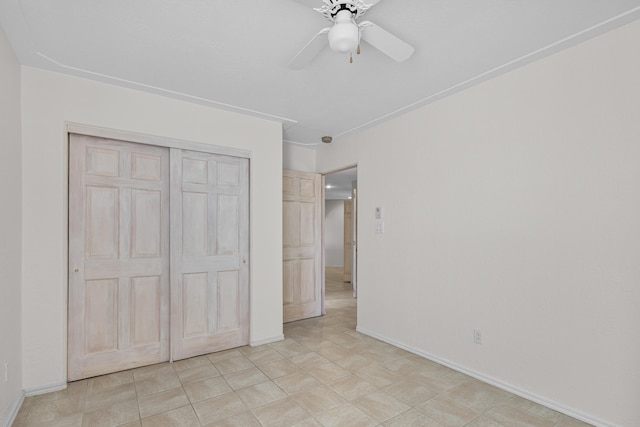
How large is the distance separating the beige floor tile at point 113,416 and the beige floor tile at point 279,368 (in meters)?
1.06

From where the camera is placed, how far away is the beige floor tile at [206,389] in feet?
8.32

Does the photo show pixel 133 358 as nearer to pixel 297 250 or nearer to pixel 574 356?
pixel 297 250

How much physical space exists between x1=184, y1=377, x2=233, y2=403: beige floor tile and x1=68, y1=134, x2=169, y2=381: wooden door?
674mm

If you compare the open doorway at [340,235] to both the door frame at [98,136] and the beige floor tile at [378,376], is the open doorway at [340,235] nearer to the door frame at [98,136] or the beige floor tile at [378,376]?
the door frame at [98,136]

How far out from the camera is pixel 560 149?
7.64ft

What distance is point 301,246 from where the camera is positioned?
15.5ft

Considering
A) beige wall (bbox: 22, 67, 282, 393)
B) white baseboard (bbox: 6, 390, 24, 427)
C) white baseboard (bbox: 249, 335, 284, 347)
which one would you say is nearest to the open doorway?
white baseboard (bbox: 249, 335, 284, 347)

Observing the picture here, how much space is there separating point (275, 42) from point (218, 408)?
2.68 metres

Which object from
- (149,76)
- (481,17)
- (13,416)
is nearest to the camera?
(481,17)

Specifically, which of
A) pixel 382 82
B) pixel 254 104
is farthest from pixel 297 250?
pixel 382 82

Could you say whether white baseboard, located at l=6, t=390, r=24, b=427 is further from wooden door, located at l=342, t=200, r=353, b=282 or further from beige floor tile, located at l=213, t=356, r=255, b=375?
wooden door, located at l=342, t=200, r=353, b=282

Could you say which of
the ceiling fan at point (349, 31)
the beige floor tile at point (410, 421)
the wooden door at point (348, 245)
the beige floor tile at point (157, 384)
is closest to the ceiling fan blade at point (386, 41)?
the ceiling fan at point (349, 31)

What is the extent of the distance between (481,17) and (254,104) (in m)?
2.18

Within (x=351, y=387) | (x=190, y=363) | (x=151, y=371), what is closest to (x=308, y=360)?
(x=351, y=387)
